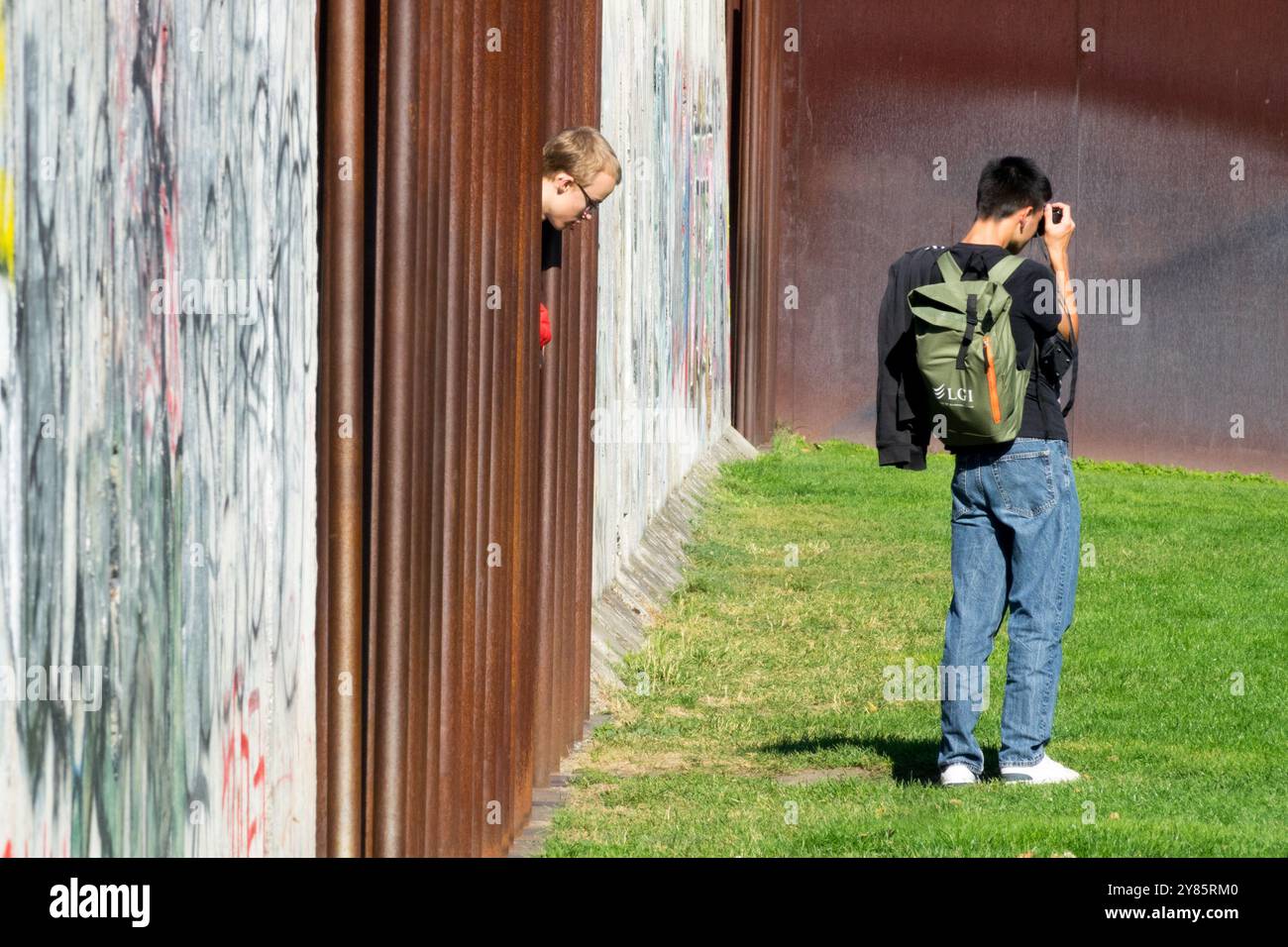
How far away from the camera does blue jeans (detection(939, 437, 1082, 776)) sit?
19.4 feet

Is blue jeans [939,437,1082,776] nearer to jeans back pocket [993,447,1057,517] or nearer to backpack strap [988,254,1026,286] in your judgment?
jeans back pocket [993,447,1057,517]

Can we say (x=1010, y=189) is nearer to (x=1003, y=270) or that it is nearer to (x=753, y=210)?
(x=1003, y=270)

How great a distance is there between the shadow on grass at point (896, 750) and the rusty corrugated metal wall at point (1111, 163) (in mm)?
10556

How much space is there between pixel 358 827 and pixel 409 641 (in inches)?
16.5

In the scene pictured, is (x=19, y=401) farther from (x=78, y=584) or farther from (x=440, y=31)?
(x=440, y=31)

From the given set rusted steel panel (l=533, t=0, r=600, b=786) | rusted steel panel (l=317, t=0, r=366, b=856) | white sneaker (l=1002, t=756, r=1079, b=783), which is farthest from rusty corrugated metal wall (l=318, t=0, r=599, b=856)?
white sneaker (l=1002, t=756, r=1079, b=783)

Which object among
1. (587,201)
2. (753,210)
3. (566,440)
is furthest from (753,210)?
(587,201)

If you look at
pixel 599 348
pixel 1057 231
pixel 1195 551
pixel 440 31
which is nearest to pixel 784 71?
pixel 1195 551

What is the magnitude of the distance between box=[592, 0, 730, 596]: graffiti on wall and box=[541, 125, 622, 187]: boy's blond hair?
7.06 feet

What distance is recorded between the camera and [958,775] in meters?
5.96

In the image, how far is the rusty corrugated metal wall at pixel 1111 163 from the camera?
17.5 meters

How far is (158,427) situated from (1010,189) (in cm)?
392

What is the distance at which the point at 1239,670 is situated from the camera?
7977 mm

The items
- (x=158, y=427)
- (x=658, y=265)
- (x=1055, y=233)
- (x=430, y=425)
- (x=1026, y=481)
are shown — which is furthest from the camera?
(x=658, y=265)
